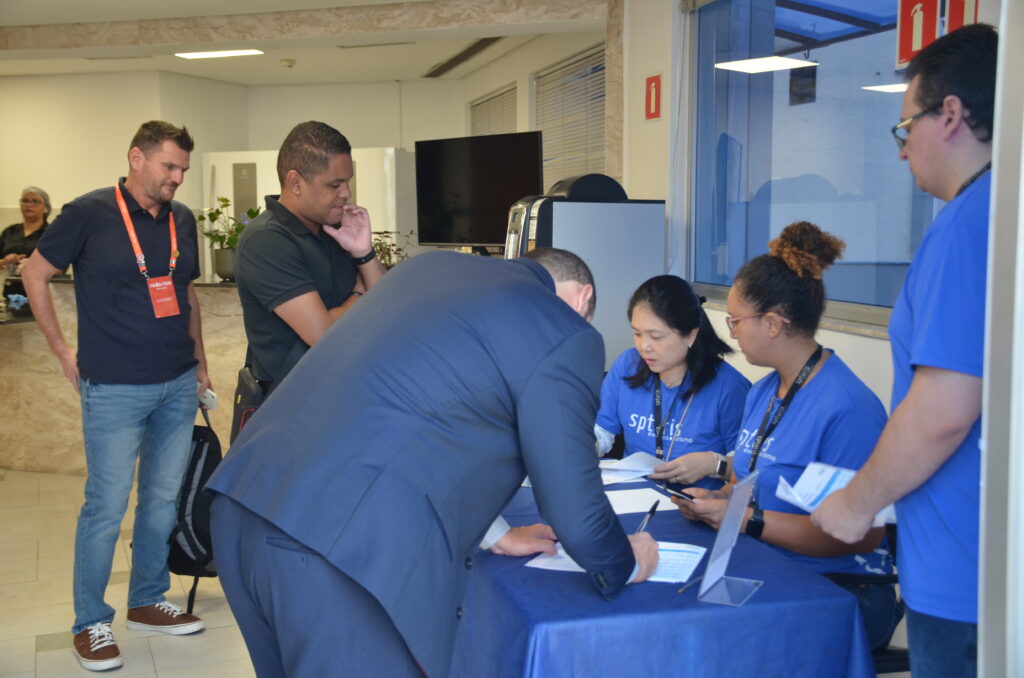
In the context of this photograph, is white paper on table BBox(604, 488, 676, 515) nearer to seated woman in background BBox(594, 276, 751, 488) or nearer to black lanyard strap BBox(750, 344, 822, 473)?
black lanyard strap BBox(750, 344, 822, 473)

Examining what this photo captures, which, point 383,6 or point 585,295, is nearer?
point 585,295

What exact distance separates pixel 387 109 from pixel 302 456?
26.4ft

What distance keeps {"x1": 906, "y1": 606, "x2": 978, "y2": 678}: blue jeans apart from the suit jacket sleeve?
1.68 feet

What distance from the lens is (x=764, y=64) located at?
3.73 meters

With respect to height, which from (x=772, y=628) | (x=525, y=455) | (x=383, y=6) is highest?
(x=383, y=6)

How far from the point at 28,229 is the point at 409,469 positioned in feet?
19.0

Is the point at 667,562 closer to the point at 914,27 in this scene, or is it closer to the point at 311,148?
the point at 311,148

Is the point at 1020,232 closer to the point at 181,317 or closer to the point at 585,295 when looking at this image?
the point at 585,295

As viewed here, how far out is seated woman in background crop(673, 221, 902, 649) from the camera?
205cm

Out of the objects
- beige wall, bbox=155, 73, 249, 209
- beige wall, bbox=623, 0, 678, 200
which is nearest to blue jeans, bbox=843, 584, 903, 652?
beige wall, bbox=623, 0, 678, 200

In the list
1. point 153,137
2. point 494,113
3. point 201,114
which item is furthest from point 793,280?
point 201,114

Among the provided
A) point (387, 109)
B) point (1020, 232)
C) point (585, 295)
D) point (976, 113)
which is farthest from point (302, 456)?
point (387, 109)

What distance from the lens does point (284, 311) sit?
101 inches

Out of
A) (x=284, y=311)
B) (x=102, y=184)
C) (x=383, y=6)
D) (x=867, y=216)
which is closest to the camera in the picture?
(x=284, y=311)
